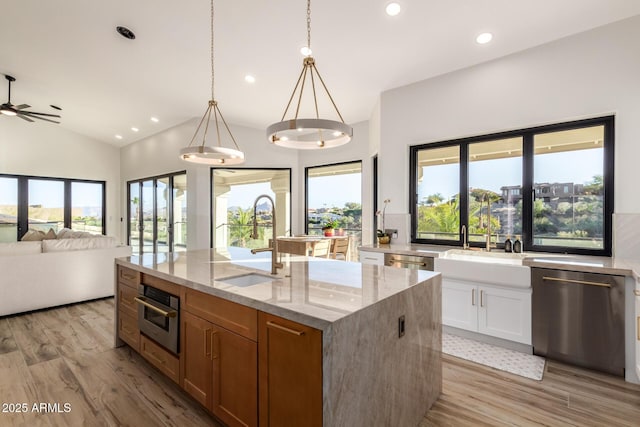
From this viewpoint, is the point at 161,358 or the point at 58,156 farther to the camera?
the point at 58,156

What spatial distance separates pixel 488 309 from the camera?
2.81 meters

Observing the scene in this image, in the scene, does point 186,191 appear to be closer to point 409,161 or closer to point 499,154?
point 409,161

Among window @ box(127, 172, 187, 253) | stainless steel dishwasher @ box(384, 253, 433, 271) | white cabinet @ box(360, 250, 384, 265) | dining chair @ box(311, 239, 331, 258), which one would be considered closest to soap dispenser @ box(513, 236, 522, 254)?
stainless steel dishwasher @ box(384, 253, 433, 271)

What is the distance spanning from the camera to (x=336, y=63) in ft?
11.6

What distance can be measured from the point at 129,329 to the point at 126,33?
3282 mm

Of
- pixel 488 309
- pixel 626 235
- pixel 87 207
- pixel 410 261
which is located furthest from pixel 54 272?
pixel 626 235

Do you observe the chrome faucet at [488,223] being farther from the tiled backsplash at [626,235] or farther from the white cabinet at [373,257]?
the white cabinet at [373,257]

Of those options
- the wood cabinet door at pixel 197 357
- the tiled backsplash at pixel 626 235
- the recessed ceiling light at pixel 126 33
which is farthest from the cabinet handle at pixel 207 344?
the recessed ceiling light at pixel 126 33

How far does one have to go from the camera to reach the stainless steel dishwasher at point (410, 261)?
10.4 ft

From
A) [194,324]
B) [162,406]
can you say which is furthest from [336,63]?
[162,406]

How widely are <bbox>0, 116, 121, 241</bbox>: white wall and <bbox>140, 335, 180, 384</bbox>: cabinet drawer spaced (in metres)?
7.11

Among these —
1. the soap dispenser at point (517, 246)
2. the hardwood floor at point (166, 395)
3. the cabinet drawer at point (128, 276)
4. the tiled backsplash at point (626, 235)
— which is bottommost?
the hardwood floor at point (166, 395)

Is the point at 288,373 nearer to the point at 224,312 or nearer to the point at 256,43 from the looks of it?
the point at 224,312

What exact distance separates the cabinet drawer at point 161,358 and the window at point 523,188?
297 cm
